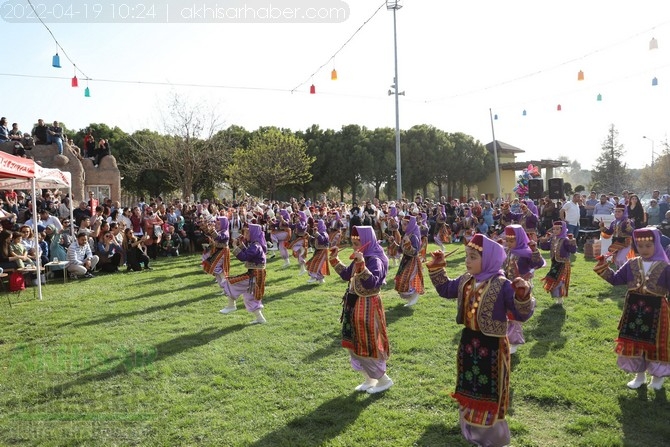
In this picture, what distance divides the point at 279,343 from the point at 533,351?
3.81 m

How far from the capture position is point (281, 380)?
6.66 meters

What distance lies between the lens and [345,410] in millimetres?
5746


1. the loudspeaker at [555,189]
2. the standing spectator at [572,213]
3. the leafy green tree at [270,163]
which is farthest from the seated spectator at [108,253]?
the leafy green tree at [270,163]

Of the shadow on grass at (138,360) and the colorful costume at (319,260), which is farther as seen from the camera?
the colorful costume at (319,260)

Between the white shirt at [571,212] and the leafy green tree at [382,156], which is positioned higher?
the leafy green tree at [382,156]

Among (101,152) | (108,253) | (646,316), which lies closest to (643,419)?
(646,316)

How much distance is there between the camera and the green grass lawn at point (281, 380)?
523 cm

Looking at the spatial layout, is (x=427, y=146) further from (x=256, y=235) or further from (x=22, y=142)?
(x=256, y=235)

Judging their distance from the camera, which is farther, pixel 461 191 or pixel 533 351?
pixel 461 191

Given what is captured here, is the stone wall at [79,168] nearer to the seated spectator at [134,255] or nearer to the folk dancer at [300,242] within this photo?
→ the seated spectator at [134,255]

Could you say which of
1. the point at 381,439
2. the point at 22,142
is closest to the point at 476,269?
the point at 381,439

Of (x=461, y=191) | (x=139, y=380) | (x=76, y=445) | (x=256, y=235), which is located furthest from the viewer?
(x=461, y=191)

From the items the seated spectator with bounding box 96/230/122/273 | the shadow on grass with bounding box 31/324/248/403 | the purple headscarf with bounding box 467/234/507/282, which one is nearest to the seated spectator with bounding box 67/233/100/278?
the seated spectator with bounding box 96/230/122/273

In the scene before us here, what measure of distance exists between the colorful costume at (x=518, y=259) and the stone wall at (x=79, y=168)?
17895mm
